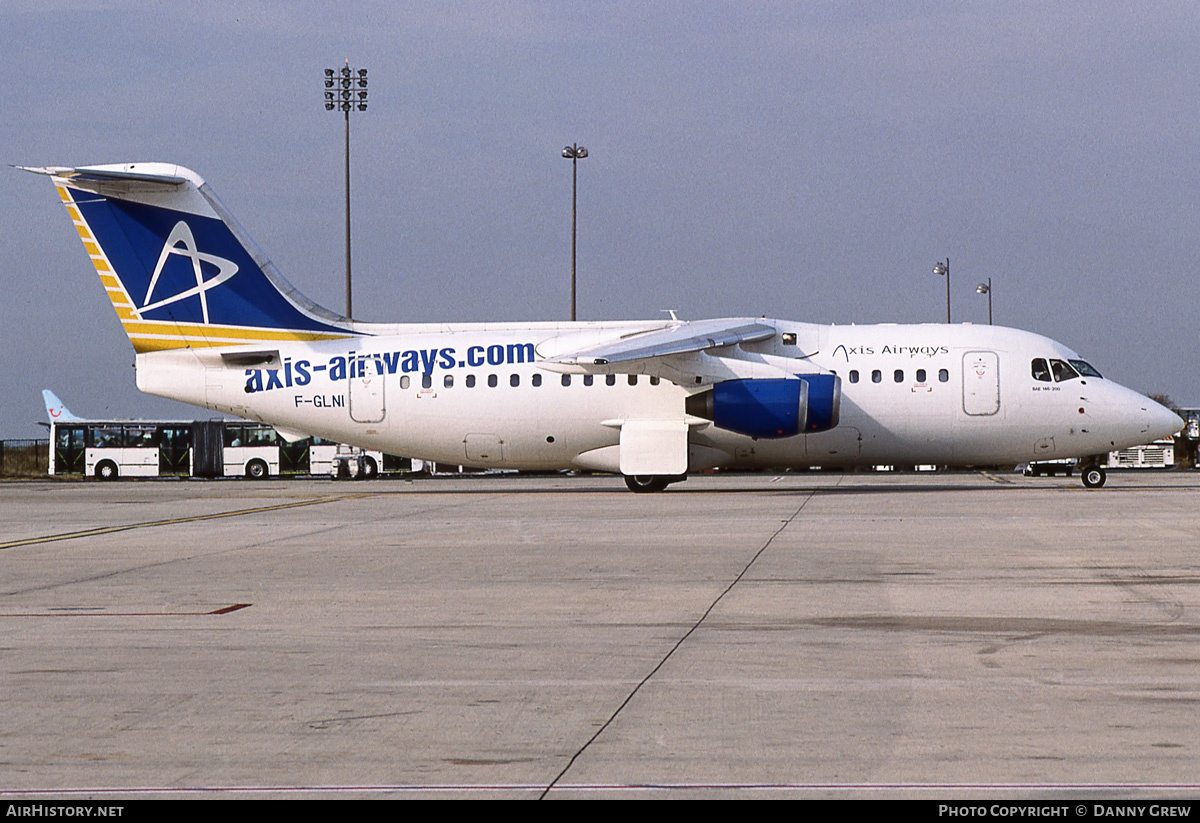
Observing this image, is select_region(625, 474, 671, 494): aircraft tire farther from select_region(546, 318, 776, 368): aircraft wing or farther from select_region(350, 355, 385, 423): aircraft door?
select_region(350, 355, 385, 423): aircraft door

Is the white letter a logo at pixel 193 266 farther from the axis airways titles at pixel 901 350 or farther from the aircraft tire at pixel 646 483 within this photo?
the axis airways titles at pixel 901 350

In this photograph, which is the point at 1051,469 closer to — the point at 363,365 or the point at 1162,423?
the point at 1162,423

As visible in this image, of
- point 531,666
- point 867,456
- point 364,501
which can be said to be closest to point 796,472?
point 867,456

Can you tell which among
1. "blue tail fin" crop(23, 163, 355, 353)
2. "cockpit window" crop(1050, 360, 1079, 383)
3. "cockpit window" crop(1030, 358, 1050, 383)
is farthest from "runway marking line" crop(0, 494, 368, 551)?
"cockpit window" crop(1050, 360, 1079, 383)

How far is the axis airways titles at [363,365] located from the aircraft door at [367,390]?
0.02 meters

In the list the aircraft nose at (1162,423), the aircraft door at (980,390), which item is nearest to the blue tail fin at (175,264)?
the aircraft door at (980,390)

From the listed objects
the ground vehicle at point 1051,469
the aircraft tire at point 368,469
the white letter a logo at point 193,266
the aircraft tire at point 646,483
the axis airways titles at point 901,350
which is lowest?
the aircraft tire at point 368,469

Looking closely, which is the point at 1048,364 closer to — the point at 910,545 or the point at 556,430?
the point at 556,430

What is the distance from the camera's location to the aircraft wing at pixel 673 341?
93.4ft

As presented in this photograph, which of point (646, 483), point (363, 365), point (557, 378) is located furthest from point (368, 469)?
point (557, 378)

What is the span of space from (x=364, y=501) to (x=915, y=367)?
12.8m

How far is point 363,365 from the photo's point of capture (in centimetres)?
3216

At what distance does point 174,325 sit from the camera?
Result: 3197cm

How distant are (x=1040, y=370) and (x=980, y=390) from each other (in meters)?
1.54
